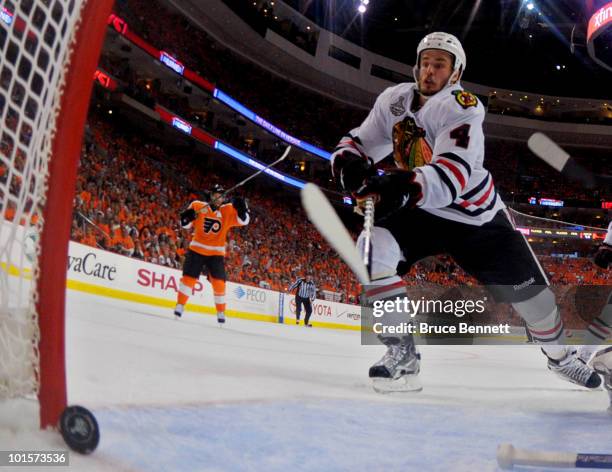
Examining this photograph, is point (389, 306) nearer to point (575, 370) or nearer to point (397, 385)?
point (397, 385)

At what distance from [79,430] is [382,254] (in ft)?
2.62

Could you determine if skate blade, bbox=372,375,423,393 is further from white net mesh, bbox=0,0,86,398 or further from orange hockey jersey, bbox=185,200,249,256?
orange hockey jersey, bbox=185,200,249,256

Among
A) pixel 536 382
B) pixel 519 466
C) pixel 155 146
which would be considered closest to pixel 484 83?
pixel 536 382

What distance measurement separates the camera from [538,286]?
1.30 metres

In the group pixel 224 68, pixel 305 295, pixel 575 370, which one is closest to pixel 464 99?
pixel 575 370

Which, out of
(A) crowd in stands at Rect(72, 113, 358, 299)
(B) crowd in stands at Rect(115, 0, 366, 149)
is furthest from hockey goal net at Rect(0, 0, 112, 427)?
(B) crowd in stands at Rect(115, 0, 366, 149)

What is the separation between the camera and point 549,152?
1549 mm

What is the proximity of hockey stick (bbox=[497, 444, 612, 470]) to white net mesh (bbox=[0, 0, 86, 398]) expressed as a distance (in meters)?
0.58

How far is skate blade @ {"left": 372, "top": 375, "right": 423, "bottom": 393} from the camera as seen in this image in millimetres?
1192

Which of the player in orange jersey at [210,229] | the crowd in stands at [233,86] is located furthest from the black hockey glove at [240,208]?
the crowd in stands at [233,86]

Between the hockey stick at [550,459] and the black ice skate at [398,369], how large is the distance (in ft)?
1.69

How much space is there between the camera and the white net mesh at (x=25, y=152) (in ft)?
1.95

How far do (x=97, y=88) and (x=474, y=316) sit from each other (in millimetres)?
4553

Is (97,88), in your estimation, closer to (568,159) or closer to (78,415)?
(568,159)
